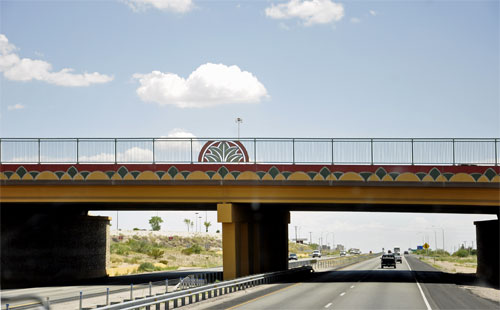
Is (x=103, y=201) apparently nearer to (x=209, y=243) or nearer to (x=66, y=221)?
(x=66, y=221)

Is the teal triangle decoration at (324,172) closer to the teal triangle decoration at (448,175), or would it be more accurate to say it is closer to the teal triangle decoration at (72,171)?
the teal triangle decoration at (448,175)

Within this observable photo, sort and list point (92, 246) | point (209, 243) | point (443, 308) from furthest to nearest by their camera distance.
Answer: point (209, 243), point (92, 246), point (443, 308)

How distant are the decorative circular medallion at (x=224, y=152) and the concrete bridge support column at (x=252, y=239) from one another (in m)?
3.07

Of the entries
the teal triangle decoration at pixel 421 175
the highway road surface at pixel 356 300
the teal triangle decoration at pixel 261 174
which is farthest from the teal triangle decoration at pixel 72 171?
the teal triangle decoration at pixel 421 175

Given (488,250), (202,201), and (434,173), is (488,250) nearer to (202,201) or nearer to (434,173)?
(434,173)

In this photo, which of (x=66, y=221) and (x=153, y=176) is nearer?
(x=153, y=176)

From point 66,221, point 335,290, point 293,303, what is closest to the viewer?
point 293,303

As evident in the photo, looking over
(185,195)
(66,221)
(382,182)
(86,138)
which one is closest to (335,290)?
(382,182)

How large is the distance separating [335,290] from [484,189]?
12136mm

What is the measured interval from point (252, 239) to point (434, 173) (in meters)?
14.0

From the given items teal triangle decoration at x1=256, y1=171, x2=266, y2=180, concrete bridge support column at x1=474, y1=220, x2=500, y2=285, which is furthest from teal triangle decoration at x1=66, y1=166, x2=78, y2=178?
concrete bridge support column at x1=474, y1=220, x2=500, y2=285

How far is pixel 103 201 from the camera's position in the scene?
40.7 m

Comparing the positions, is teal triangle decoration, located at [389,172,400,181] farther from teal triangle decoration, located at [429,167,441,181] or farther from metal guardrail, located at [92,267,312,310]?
metal guardrail, located at [92,267,312,310]

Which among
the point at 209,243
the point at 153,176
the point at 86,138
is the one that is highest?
the point at 86,138
